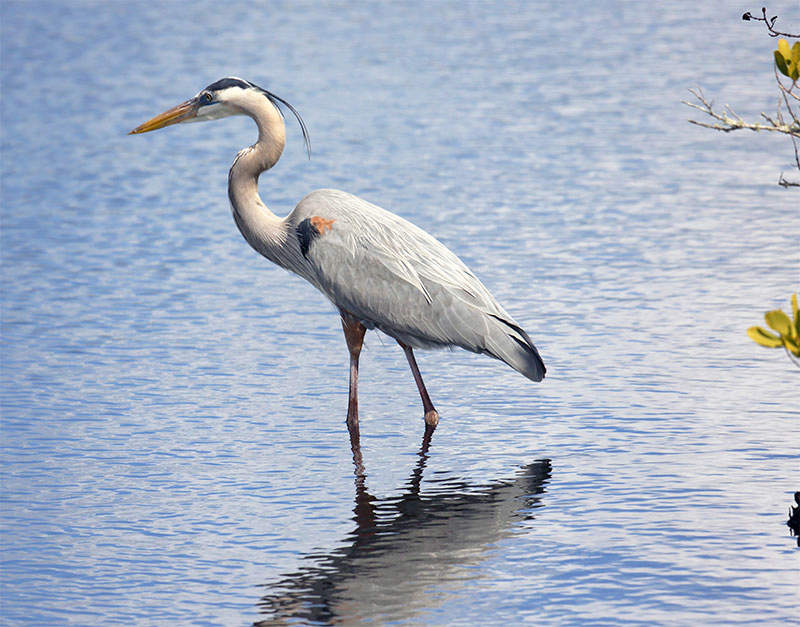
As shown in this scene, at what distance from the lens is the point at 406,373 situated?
11.2 metres

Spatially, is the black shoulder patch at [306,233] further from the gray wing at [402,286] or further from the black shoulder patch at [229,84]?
the black shoulder patch at [229,84]

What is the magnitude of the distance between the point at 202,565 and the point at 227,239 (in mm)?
8882

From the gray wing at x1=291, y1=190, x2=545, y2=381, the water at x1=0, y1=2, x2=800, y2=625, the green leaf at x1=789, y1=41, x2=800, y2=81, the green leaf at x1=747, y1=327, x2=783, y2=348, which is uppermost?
the green leaf at x1=789, y1=41, x2=800, y2=81

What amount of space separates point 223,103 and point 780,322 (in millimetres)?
5763

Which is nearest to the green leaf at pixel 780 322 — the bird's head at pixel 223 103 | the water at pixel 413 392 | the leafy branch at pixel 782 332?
the leafy branch at pixel 782 332

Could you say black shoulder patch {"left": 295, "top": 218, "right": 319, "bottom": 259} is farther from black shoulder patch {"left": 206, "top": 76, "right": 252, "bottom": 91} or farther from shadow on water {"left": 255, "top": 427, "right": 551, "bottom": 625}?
shadow on water {"left": 255, "top": 427, "right": 551, "bottom": 625}

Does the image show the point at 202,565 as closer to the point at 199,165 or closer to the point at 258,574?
the point at 258,574

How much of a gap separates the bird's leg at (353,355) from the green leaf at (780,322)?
438 cm

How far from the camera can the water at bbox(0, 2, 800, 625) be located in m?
7.22

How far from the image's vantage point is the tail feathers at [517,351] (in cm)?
935

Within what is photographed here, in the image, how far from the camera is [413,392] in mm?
10664

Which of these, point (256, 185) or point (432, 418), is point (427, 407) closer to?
point (432, 418)

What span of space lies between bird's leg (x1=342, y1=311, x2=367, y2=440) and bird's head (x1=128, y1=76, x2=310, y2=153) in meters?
1.37

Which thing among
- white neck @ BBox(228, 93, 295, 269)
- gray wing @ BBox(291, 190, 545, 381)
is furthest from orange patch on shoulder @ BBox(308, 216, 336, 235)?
white neck @ BBox(228, 93, 295, 269)
